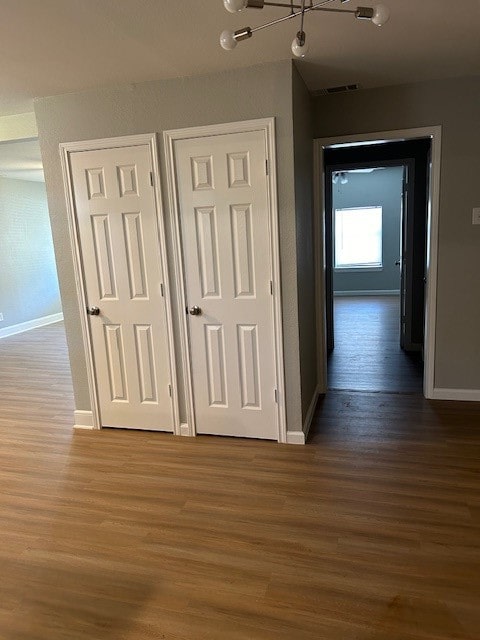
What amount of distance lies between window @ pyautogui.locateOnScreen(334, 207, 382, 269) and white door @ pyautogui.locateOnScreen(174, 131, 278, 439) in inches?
277

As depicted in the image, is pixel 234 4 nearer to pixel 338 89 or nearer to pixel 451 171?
pixel 338 89

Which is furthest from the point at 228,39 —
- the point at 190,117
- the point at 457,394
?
the point at 457,394

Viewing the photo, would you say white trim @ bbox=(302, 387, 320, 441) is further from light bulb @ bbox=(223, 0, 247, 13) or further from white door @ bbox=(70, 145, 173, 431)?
light bulb @ bbox=(223, 0, 247, 13)

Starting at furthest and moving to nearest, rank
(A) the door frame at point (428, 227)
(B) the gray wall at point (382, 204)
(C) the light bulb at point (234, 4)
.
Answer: (B) the gray wall at point (382, 204) < (A) the door frame at point (428, 227) < (C) the light bulb at point (234, 4)

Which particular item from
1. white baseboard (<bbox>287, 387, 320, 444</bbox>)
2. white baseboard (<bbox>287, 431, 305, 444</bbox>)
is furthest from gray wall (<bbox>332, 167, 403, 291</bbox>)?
white baseboard (<bbox>287, 431, 305, 444</bbox>)

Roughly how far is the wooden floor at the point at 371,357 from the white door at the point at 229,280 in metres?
1.27

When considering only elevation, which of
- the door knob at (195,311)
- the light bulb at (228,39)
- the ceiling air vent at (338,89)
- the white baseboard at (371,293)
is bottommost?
the white baseboard at (371,293)

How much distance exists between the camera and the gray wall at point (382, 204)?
9.05 metres

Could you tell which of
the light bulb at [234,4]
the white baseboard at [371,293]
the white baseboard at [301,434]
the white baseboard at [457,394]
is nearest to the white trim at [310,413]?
the white baseboard at [301,434]

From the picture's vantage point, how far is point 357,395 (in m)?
3.76

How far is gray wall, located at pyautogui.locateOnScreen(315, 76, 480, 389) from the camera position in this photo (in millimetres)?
3201

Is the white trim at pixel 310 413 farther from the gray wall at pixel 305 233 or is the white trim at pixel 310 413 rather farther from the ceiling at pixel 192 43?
the ceiling at pixel 192 43

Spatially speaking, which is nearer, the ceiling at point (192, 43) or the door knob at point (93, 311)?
the ceiling at point (192, 43)

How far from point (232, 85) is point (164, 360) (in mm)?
1887
